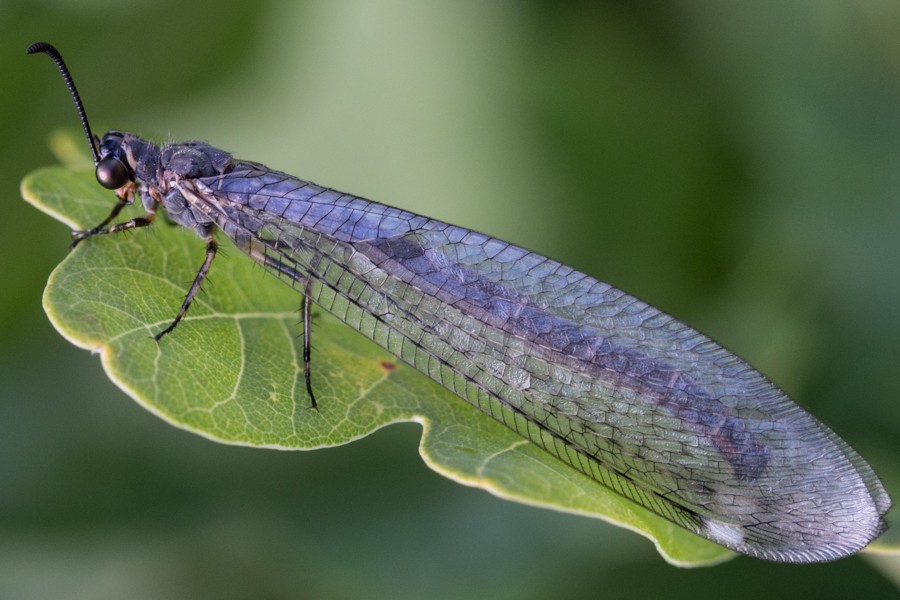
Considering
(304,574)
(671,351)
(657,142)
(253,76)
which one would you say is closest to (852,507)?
(671,351)

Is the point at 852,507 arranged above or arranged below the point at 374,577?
above

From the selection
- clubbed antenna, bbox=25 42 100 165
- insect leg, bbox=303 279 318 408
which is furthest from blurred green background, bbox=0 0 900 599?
insect leg, bbox=303 279 318 408

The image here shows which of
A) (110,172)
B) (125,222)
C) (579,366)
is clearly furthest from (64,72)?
(579,366)

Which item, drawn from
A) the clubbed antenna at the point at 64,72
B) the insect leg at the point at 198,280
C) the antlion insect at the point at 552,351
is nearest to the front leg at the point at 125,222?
the antlion insect at the point at 552,351

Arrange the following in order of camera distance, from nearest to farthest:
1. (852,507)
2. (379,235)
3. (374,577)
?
1. (852,507)
2. (379,235)
3. (374,577)

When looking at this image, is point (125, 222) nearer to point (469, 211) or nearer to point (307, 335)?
point (307, 335)

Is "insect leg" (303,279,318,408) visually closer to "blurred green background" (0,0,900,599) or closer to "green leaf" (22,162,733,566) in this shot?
"green leaf" (22,162,733,566)

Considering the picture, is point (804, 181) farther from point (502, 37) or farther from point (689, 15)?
point (502, 37)
